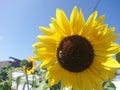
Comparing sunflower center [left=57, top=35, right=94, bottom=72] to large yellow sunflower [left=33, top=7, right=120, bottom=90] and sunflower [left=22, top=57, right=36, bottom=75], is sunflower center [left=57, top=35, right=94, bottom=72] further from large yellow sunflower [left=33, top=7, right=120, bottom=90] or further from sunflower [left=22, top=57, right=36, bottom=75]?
sunflower [left=22, top=57, right=36, bottom=75]

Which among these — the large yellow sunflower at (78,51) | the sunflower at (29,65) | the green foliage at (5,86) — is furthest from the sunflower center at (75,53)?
the sunflower at (29,65)

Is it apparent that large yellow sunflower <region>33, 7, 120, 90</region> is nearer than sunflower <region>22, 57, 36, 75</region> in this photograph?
Yes

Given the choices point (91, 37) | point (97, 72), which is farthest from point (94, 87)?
point (91, 37)

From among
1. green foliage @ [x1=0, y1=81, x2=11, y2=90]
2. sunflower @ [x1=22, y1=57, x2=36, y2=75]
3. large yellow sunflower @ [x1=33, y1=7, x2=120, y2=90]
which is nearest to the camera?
large yellow sunflower @ [x1=33, y1=7, x2=120, y2=90]

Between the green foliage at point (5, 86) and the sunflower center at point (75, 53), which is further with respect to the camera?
the green foliage at point (5, 86)

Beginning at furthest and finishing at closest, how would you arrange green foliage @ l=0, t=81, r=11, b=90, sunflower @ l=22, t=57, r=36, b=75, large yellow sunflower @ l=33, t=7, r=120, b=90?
1. sunflower @ l=22, t=57, r=36, b=75
2. green foliage @ l=0, t=81, r=11, b=90
3. large yellow sunflower @ l=33, t=7, r=120, b=90

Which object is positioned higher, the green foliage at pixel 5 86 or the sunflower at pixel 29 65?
the sunflower at pixel 29 65

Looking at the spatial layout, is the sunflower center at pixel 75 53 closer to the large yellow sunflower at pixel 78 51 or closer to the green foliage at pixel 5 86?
the large yellow sunflower at pixel 78 51

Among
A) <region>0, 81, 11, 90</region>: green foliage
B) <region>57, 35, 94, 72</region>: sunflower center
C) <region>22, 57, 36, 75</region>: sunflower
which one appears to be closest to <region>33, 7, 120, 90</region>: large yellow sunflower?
<region>57, 35, 94, 72</region>: sunflower center

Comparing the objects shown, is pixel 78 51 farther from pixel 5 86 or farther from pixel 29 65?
pixel 29 65

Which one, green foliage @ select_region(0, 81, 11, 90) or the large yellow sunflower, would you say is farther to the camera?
green foliage @ select_region(0, 81, 11, 90)

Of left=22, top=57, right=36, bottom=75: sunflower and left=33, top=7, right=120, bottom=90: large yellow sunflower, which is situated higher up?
left=22, top=57, right=36, bottom=75: sunflower
